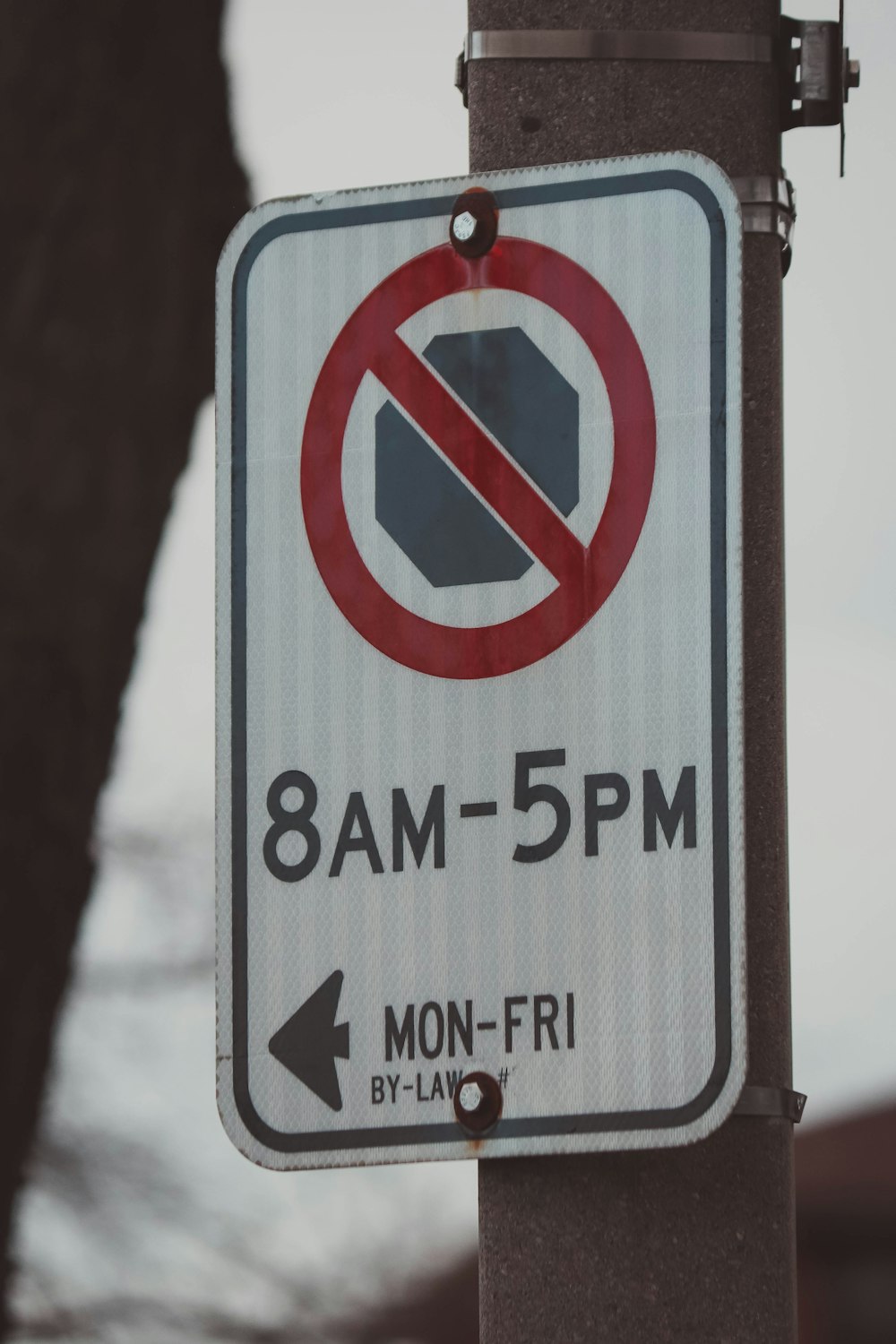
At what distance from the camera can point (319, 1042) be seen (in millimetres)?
1841

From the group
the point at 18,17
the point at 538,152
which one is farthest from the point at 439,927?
the point at 18,17

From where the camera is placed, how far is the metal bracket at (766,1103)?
186cm

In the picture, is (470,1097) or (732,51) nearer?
(470,1097)

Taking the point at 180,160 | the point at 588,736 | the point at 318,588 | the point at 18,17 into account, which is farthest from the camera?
the point at 180,160

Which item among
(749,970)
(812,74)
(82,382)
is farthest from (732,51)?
(82,382)

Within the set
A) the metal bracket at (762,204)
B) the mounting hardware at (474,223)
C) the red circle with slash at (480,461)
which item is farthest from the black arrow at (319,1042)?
the metal bracket at (762,204)

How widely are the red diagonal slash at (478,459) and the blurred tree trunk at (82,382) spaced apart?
6.80 feet

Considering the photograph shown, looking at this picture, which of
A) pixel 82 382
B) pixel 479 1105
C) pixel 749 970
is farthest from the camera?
pixel 82 382

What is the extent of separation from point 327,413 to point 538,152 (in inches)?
12.0

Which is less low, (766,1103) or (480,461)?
(480,461)

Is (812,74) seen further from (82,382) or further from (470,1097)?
(82,382)

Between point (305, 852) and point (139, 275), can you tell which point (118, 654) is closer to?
point (139, 275)

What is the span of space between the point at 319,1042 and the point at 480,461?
1.56 ft

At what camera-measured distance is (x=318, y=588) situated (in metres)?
1.93
